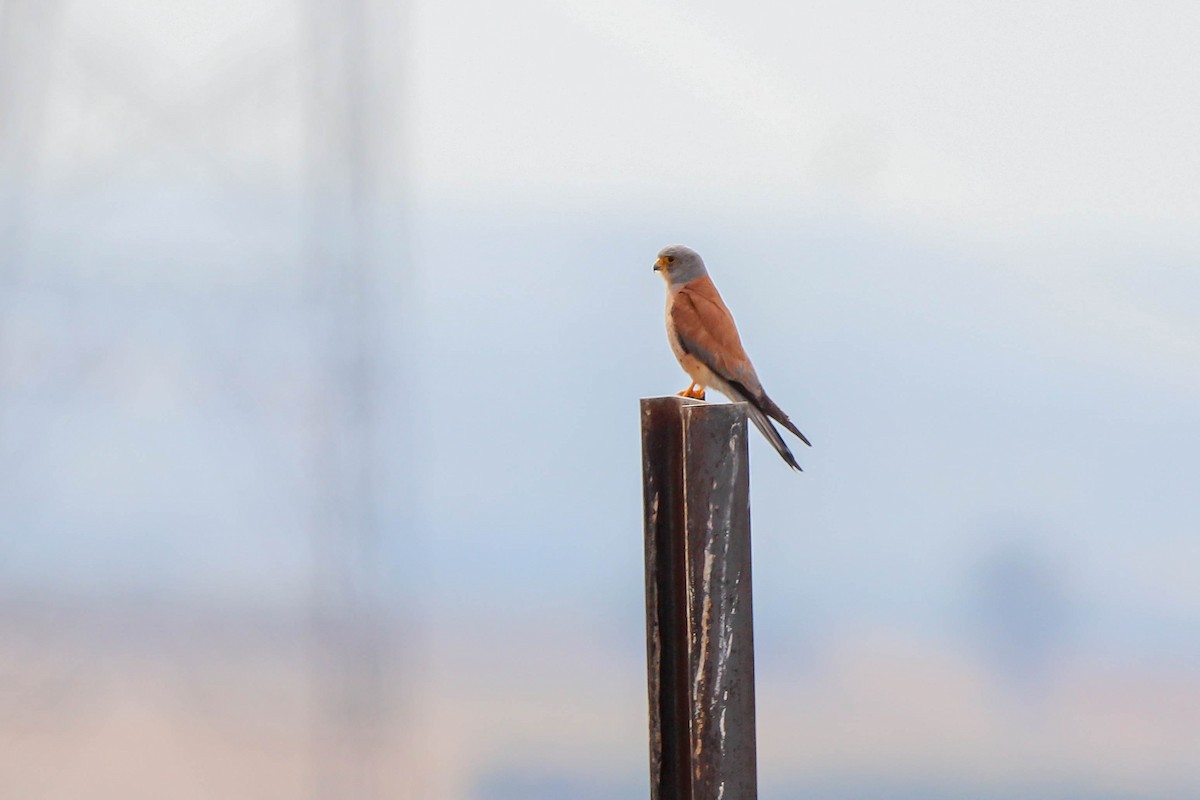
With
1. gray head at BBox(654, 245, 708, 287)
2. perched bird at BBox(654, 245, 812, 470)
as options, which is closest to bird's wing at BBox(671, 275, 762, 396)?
perched bird at BBox(654, 245, 812, 470)

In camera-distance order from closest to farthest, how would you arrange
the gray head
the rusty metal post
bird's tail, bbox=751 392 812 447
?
1. the rusty metal post
2. bird's tail, bbox=751 392 812 447
3. the gray head

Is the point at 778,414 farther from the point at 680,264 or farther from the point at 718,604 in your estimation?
the point at 718,604

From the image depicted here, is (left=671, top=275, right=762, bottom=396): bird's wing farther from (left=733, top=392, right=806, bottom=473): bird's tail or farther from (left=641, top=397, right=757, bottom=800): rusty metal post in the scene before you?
(left=641, top=397, right=757, bottom=800): rusty metal post

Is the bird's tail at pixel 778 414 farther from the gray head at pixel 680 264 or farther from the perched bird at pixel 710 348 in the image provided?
the gray head at pixel 680 264

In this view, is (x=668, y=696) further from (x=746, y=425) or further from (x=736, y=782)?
(x=746, y=425)

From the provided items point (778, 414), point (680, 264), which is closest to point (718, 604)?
point (778, 414)

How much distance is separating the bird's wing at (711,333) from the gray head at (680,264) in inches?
6.8

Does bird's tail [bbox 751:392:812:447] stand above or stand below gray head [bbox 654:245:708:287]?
below

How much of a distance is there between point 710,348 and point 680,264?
0.69 meters

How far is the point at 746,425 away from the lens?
2693mm

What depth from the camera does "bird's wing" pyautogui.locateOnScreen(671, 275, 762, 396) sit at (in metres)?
5.16

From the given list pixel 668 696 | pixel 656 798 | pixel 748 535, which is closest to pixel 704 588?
pixel 748 535

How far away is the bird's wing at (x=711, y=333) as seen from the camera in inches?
203

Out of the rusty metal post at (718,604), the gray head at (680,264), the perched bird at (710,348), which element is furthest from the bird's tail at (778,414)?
the rusty metal post at (718,604)
